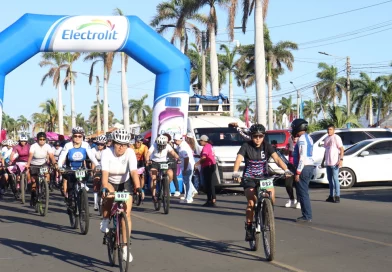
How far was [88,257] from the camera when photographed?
996cm

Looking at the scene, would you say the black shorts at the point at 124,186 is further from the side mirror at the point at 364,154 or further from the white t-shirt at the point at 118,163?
the side mirror at the point at 364,154

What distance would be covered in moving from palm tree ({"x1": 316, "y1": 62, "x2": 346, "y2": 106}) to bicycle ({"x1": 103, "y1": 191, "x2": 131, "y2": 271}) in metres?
80.4

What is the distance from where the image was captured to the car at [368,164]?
71.9 ft

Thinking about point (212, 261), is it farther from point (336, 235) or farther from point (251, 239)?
point (336, 235)

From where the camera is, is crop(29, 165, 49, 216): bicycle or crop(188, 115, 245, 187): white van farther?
crop(188, 115, 245, 187): white van

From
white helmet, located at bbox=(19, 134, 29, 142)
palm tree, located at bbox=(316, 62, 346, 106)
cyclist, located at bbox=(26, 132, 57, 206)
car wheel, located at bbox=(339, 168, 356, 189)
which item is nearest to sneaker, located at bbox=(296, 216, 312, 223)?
cyclist, located at bbox=(26, 132, 57, 206)

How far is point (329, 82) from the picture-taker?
88.2 m

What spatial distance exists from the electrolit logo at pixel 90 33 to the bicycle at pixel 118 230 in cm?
1378

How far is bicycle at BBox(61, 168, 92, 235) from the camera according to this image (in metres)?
12.6

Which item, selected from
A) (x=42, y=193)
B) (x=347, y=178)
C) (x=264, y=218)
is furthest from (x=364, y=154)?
(x=264, y=218)

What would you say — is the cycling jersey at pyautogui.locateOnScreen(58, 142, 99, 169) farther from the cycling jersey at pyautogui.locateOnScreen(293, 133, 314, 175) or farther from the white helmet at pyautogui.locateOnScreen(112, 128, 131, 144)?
the white helmet at pyautogui.locateOnScreen(112, 128, 131, 144)

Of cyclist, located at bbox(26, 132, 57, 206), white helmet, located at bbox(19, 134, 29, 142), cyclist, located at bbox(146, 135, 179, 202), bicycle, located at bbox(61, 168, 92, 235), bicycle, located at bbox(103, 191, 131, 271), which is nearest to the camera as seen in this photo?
bicycle, located at bbox(103, 191, 131, 271)

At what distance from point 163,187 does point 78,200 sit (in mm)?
3322

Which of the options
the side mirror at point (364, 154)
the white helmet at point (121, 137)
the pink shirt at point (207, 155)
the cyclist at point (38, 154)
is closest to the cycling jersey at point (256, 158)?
the white helmet at point (121, 137)
